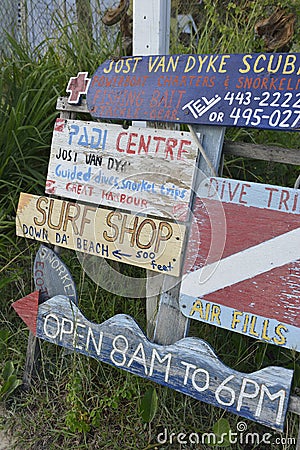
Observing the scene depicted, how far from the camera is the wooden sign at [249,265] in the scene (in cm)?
192

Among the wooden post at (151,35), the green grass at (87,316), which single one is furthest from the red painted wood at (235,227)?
the green grass at (87,316)

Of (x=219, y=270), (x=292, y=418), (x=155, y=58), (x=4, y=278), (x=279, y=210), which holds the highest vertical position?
(x=155, y=58)

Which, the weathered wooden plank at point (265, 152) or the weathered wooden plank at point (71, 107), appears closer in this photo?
the weathered wooden plank at point (265, 152)

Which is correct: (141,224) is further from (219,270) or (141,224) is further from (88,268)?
(88,268)

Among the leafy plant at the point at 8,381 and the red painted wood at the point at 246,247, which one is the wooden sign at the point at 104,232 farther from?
the leafy plant at the point at 8,381

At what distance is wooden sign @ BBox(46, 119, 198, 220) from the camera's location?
7.11ft

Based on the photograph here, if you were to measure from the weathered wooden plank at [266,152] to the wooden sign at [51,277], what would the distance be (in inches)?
36.9

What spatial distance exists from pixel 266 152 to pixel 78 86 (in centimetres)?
92

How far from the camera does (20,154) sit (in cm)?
293

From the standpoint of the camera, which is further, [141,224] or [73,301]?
[73,301]

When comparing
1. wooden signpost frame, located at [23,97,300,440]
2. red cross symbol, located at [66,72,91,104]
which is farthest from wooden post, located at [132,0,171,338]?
red cross symbol, located at [66,72,91,104]

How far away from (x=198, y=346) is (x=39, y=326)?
0.86 m

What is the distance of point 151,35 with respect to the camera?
243 cm

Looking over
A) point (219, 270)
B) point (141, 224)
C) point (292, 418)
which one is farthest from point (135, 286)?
point (292, 418)
